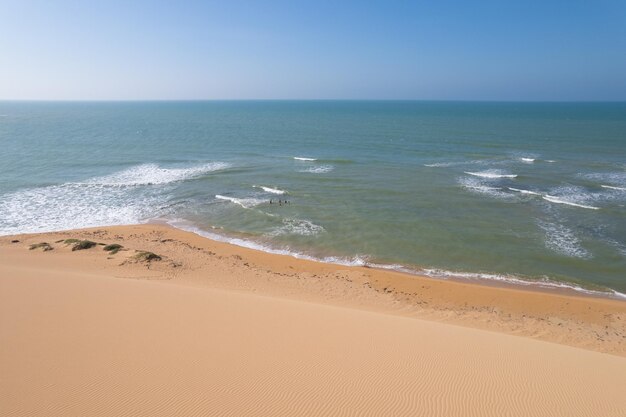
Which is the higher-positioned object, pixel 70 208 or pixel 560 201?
pixel 560 201

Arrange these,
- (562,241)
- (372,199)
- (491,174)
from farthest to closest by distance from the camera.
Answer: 1. (491,174)
2. (372,199)
3. (562,241)

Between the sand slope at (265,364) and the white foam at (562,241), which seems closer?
the sand slope at (265,364)

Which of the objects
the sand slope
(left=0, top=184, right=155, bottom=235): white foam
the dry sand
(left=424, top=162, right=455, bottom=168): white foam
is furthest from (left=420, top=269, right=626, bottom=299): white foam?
(left=424, top=162, right=455, bottom=168): white foam

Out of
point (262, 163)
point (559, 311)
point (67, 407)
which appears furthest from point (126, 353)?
point (262, 163)

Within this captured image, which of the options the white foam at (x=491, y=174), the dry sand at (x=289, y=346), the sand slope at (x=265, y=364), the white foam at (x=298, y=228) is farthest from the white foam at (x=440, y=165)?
the sand slope at (x=265, y=364)

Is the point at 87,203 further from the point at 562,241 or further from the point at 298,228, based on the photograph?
the point at 562,241

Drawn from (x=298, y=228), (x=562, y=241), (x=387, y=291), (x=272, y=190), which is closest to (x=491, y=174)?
(x=562, y=241)

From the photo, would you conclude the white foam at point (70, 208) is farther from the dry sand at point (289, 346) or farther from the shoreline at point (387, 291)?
the dry sand at point (289, 346)

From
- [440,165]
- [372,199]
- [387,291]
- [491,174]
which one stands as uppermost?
[440,165]
